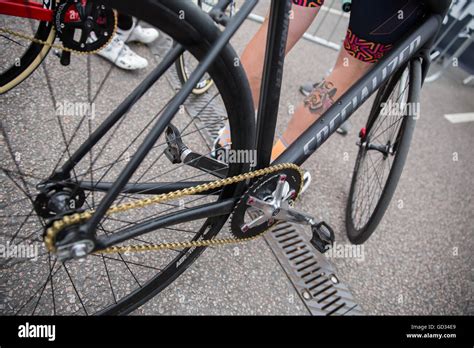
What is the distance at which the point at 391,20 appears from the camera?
1.47 m

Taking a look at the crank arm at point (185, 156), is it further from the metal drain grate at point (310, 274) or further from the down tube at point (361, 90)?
the metal drain grate at point (310, 274)

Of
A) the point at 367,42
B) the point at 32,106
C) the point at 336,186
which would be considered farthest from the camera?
the point at 336,186

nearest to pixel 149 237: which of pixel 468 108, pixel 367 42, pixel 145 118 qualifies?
pixel 145 118

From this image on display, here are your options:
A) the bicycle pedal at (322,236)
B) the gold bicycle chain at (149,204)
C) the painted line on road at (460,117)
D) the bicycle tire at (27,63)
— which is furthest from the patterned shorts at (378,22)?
the painted line on road at (460,117)

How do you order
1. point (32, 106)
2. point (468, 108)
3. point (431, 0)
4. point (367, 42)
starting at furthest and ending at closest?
point (468, 108), point (32, 106), point (367, 42), point (431, 0)

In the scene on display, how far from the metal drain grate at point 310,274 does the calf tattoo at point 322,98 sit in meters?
0.67

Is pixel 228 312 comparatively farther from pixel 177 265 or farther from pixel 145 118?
pixel 145 118

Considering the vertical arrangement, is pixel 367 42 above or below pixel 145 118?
above

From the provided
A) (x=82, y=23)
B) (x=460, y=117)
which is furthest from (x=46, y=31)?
(x=460, y=117)

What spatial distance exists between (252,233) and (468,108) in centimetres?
367

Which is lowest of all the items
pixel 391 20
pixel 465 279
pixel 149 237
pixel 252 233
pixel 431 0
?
pixel 465 279

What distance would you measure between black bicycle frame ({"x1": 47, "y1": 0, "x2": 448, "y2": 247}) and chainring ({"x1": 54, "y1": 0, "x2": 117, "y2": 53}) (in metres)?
0.92

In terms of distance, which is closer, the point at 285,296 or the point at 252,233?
the point at 252,233

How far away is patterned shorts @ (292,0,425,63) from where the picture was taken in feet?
4.72
